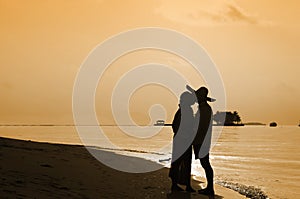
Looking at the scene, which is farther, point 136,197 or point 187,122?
point 187,122

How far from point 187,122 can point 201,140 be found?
0.58m

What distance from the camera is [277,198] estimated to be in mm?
13469

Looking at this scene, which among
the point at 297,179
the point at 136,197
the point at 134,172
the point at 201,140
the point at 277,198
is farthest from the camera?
the point at 297,179

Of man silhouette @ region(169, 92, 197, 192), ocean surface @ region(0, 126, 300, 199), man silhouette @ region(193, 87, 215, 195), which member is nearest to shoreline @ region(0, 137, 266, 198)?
man silhouette @ region(169, 92, 197, 192)

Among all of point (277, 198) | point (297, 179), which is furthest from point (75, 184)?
point (297, 179)

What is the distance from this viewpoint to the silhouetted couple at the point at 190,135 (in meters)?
11.2

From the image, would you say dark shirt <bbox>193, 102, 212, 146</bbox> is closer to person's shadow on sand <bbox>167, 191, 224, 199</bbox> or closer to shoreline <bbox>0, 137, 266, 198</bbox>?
person's shadow on sand <bbox>167, 191, 224, 199</bbox>

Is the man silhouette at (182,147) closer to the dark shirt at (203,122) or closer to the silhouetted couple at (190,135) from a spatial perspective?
the silhouetted couple at (190,135)

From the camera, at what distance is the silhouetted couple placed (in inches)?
440

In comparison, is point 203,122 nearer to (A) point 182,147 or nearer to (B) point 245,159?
(A) point 182,147

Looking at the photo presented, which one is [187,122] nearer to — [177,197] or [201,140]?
[201,140]

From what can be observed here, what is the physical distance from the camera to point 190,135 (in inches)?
448

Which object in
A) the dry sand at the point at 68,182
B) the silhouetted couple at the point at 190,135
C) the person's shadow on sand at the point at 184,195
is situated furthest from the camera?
the silhouetted couple at the point at 190,135

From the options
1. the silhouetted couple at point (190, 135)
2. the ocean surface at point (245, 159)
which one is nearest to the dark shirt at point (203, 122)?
the silhouetted couple at point (190, 135)
